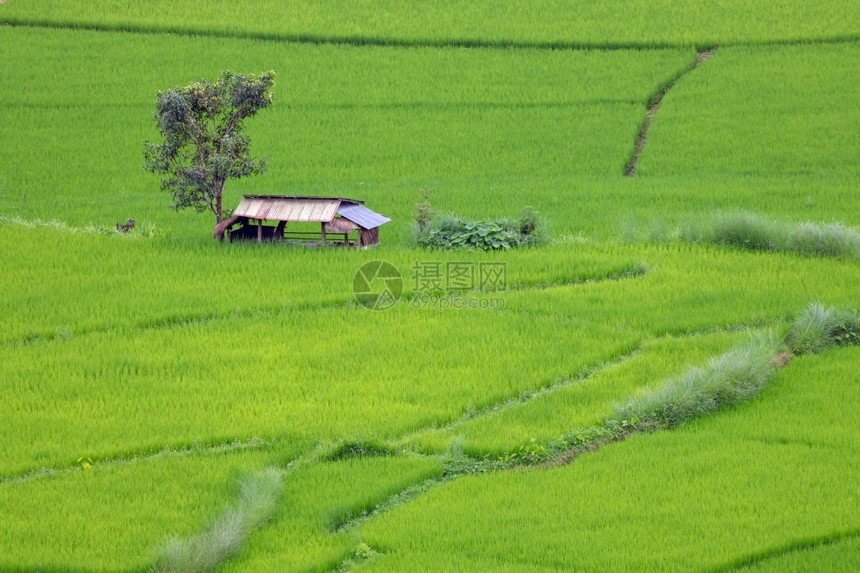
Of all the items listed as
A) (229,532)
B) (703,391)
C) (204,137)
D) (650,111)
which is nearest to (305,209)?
A: (204,137)

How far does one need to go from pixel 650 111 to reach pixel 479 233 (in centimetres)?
1139

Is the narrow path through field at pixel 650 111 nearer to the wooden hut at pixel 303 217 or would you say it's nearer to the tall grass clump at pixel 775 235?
the tall grass clump at pixel 775 235

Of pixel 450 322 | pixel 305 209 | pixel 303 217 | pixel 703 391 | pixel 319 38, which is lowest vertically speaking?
pixel 703 391

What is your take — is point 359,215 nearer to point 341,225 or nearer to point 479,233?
point 341,225

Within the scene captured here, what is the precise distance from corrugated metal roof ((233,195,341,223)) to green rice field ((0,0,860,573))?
640 mm

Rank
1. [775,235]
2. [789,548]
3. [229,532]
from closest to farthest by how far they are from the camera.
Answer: [789,548]
[229,532]
[775,235]

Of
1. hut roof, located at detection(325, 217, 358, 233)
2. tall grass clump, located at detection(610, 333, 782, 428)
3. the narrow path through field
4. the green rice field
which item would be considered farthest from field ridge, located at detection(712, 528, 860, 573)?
the narrow path through field

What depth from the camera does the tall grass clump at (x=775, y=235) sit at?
17.2 m

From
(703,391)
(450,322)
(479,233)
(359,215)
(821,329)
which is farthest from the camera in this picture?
(479,233)

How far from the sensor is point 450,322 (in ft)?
47.3

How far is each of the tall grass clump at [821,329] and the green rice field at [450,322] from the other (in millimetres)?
57

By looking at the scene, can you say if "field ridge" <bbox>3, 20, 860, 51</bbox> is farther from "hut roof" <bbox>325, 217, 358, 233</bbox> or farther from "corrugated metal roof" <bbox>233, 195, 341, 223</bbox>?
"hut roof" <bbox>325, 217, 358, 233</bbox>

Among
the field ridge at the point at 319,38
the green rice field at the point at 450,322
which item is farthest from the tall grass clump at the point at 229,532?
the field ridge at the point at 319,38

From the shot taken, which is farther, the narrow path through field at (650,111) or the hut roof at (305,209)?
the narrow path through field at (650,111)
